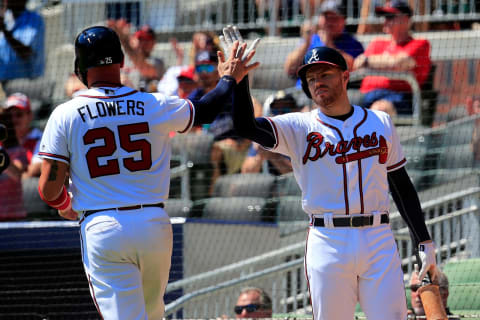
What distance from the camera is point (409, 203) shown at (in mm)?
3982

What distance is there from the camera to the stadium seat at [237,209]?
7.29 m

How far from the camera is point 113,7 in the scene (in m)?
10.2

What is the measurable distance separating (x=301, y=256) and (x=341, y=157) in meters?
3.29

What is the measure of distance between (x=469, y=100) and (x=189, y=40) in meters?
3.92

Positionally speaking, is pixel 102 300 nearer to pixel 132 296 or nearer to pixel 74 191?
pixel 132 296

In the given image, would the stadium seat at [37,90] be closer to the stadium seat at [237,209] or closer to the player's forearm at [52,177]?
the stadium seat at [237,209]

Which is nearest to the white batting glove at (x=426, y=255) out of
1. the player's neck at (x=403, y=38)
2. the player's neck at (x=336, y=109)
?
the player's neck at (x=336, y=109)

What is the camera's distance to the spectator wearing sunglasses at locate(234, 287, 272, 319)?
5820 mm


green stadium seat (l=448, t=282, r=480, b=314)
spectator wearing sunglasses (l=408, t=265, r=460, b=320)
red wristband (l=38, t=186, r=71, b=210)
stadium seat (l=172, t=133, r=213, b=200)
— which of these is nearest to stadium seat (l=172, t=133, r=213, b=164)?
stadium seat (l=172, t=133, r=213, b=200)

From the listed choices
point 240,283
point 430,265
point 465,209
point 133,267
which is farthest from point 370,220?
point 465,209

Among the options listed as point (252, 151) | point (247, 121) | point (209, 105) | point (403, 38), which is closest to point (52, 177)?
point (209, 105)

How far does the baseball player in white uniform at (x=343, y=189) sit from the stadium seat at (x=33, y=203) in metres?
3.76

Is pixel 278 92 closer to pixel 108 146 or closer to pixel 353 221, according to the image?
pixel 353 221

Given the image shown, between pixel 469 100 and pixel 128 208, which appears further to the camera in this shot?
pixel 469 100
